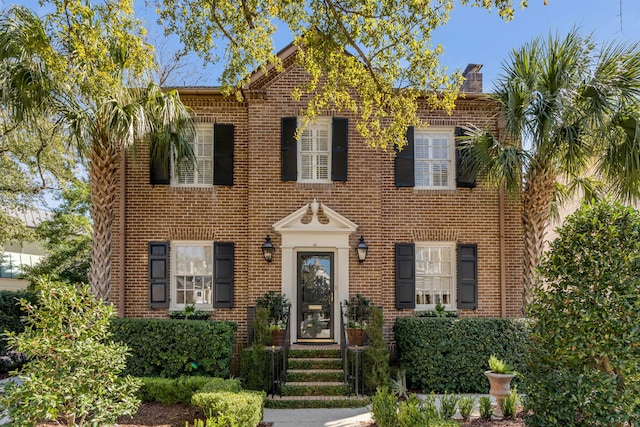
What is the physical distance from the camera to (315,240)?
35.6 ft

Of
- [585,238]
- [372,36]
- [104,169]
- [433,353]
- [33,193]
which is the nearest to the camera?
[585,238]

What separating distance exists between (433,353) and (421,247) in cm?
270

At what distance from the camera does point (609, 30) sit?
8.80 meters

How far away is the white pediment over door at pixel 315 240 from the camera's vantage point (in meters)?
10.8

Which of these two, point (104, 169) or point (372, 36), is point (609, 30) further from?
point (104, 169)

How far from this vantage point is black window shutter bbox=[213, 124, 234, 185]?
1110cm


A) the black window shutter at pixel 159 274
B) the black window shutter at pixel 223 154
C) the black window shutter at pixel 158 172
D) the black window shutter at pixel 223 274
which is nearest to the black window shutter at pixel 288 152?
the black window shutter at pixel 223 154

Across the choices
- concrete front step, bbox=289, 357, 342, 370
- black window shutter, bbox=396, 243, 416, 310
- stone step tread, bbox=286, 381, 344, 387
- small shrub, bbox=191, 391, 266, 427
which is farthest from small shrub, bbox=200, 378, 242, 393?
black window shutter, bbox=396, 243, 416, 310

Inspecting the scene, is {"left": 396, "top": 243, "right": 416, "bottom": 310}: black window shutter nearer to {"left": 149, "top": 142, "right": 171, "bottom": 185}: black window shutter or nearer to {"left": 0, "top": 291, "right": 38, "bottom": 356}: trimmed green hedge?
{"left": 149, "top": 142, "right": 171, "bottom": 185}: black window shutter

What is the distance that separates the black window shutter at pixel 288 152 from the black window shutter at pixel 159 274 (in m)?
3.26

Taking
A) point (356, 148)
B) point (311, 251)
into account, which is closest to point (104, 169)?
point (311, 251)

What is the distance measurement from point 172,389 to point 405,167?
690 centimetres

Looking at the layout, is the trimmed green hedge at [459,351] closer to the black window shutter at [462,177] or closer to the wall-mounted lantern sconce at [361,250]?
the wall-mounted lantern sconce at [361,250]

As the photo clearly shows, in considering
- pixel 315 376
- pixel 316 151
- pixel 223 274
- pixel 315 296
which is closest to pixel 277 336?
pixel 315 376
